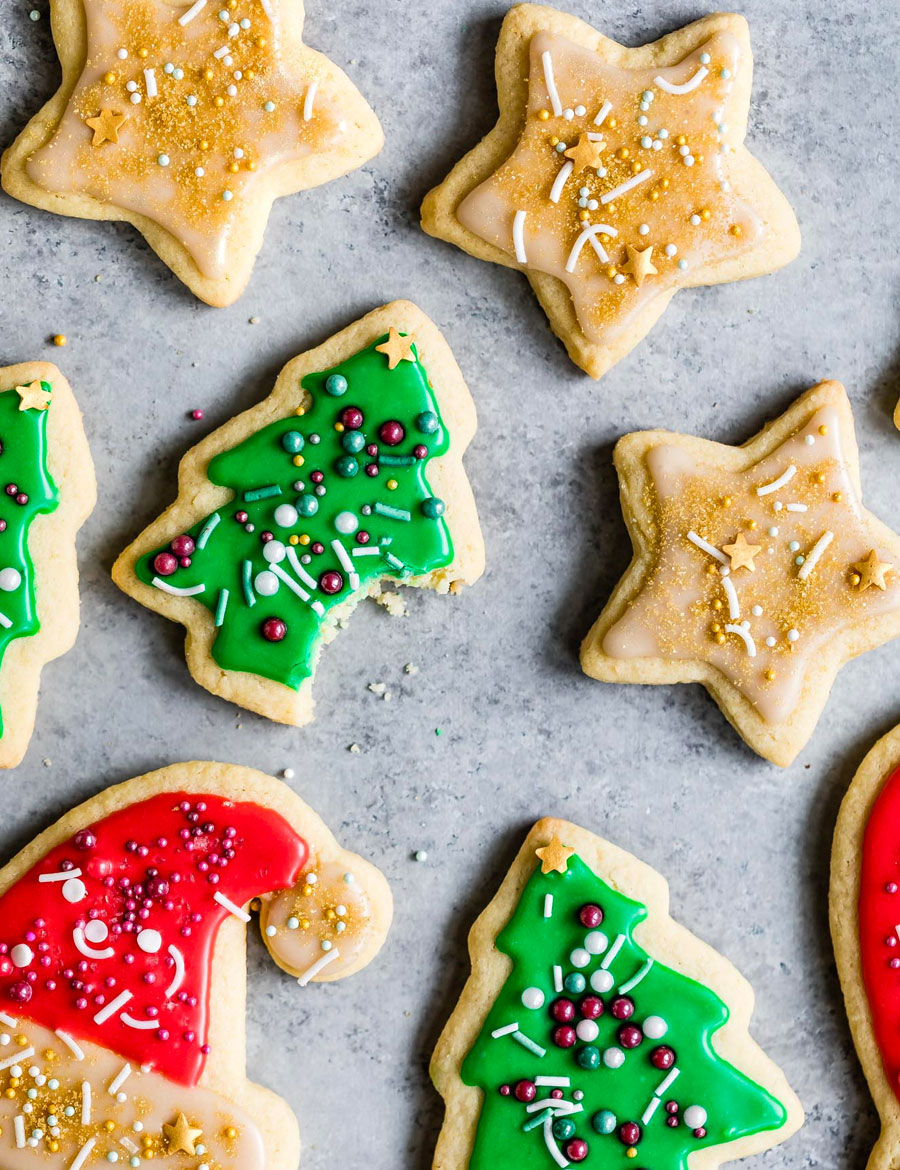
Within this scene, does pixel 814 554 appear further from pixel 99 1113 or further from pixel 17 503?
pixel 99 1113

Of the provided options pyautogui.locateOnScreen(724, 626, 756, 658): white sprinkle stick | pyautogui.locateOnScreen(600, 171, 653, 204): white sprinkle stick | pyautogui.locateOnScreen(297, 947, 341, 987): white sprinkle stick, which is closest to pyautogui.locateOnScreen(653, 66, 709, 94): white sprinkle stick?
pyautogui.locateOnScreen(600, 171, 653, 204): white sprinkle stick

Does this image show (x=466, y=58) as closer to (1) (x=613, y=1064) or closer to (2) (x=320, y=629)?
(2) (x=320, y=629)

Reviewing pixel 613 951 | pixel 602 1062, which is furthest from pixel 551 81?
pixel 602 1062

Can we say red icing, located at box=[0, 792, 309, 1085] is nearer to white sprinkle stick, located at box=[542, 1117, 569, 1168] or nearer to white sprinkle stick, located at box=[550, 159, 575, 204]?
white sprinkle stick, located at box=[542, 1117, 569, 1168]

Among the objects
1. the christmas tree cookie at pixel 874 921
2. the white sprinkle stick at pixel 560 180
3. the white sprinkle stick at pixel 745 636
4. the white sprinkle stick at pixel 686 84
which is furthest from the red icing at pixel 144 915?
the white sprinkle stick at pixel 686 84

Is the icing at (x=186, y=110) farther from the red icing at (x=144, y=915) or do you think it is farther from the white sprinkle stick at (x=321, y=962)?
the white sprinkle stick at (x=321, y=962)

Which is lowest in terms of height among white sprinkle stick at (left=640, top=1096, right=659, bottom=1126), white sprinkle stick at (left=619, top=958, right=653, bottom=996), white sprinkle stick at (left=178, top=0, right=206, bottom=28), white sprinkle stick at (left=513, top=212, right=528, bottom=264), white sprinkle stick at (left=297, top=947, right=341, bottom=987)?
white sprinkle stick at (left=640, top=1096, right=659, bottom=1126)

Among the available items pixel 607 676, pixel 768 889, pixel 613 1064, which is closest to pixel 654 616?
pixel 607 676
